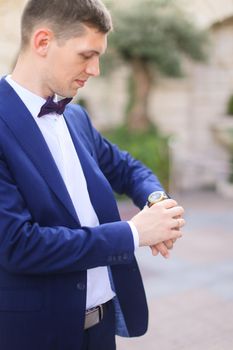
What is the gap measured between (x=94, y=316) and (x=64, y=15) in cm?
92

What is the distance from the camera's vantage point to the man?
1.27 meters

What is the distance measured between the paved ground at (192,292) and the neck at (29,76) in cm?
214

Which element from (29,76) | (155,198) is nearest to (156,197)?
(155,198)

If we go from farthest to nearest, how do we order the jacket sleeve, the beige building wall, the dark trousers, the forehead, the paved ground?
the beige building wall, the paved ground, the dark trousers, the forehead, the jacket sleeve

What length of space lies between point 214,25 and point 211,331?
709cm

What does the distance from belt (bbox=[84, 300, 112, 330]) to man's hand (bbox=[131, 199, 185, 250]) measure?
1.08 ft

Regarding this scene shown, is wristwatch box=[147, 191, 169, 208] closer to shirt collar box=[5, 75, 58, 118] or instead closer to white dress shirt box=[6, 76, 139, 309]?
white dress shirt box=[6, 76, 139, 309]

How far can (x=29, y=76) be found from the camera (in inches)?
54.5

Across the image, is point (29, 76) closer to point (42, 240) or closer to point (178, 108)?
point (42, 240)

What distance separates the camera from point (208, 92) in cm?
933

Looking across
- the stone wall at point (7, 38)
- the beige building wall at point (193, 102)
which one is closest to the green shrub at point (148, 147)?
the beige building wall at point (193, 102)

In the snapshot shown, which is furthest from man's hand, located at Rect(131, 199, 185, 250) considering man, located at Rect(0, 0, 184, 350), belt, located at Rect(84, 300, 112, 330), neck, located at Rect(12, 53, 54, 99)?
neck, located at Rect(12, 53, 54, 99)

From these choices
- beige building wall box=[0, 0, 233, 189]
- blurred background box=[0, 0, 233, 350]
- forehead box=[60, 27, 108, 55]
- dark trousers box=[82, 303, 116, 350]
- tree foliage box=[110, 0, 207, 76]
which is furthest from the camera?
beige building wall box=[0, 0, 233, 189]

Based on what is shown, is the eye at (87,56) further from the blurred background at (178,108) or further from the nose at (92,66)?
the blurred background at (178,108)
